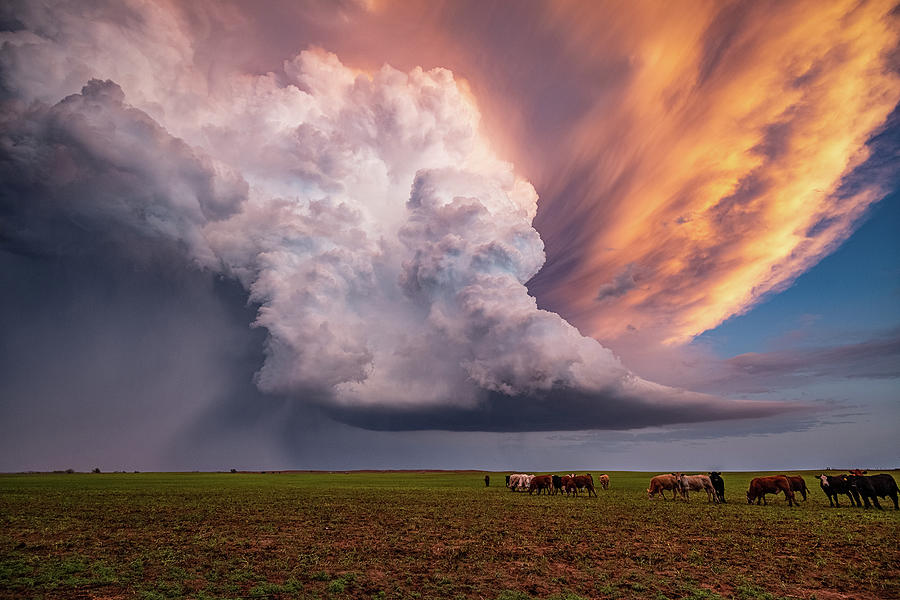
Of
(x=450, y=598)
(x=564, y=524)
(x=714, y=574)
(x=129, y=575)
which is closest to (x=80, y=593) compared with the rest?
(x=129, y=575)

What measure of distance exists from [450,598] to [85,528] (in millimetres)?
21795

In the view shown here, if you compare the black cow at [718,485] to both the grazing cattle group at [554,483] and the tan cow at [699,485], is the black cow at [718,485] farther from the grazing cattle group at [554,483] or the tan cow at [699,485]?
the grazing cattle group at [554,483]

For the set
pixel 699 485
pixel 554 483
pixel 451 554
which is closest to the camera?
pixel 451 554

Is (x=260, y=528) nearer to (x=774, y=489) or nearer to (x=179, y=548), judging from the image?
(x=179, y=548)

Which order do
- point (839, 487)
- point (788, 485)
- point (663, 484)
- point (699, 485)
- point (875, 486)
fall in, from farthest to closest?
point (663, 484)
point (699, 485)
point (788, 485)
point (839, 487)
point (875, 486)

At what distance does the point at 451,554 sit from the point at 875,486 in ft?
113

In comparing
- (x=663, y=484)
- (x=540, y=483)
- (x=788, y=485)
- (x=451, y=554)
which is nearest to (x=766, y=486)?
(x=788, y=485)

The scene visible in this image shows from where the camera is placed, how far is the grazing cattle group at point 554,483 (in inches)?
1805

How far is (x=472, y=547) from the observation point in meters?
19.2

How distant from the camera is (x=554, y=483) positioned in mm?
51125

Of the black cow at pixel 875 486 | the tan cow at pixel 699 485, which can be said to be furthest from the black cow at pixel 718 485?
the black cow at pixel 875 486

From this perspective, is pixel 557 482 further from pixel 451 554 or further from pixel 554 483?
pixel 451 554

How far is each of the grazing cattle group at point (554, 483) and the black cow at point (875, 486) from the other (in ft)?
64.8

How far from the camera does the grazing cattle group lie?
4584cm
